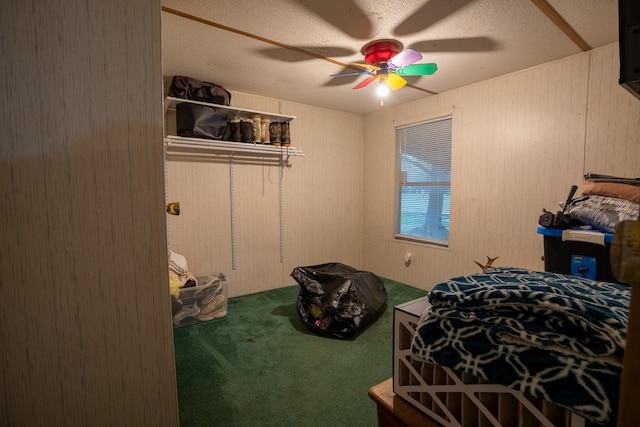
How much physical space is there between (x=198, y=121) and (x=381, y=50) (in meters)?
1.72

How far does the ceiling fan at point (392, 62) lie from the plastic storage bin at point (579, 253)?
139 cm

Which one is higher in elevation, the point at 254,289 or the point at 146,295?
the point at 146,295

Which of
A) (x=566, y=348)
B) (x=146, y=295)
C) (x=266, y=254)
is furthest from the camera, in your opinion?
(x=266, y=254)

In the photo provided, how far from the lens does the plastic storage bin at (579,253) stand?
1685mm

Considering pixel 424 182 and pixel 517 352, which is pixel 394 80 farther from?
pixel 517 352

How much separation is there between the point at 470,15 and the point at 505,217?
1785mm

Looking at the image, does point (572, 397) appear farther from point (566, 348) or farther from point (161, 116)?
point (161, 116)

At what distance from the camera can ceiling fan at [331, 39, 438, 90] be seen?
209 cm

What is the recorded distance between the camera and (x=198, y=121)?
273 centimetres

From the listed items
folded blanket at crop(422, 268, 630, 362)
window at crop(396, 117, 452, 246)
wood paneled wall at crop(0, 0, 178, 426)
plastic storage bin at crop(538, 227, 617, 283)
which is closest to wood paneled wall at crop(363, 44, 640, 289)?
window at crop(396, 117, 452, 246)

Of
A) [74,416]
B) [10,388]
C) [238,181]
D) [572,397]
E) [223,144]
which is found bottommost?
[74,416]

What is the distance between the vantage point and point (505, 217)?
2762 mm

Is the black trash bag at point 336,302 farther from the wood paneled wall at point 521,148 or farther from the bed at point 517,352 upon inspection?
the bed at point 517,352

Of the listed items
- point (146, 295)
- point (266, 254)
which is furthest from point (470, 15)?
point (266, 254)
